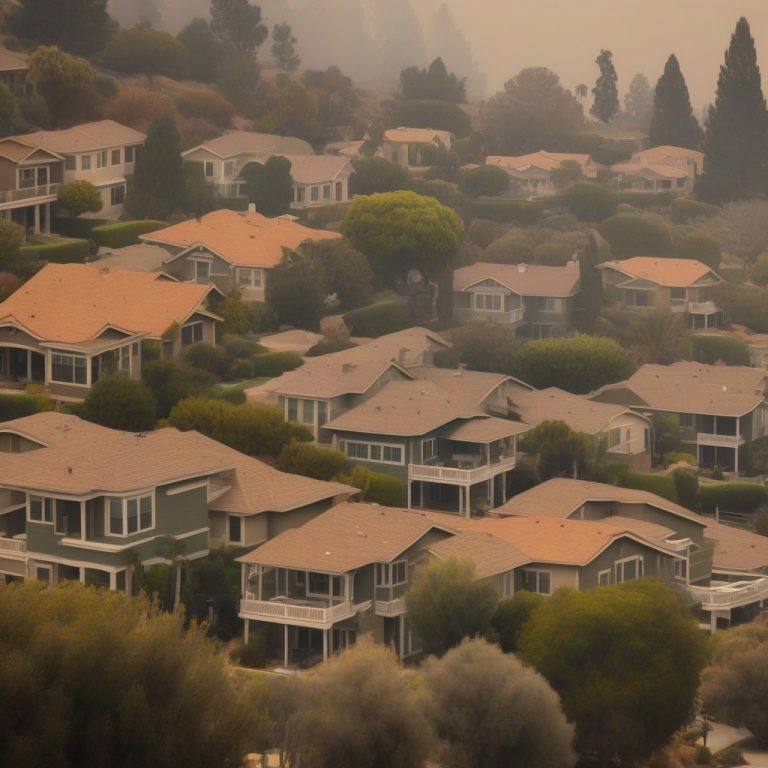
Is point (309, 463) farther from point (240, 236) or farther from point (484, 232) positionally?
point (484, 232)

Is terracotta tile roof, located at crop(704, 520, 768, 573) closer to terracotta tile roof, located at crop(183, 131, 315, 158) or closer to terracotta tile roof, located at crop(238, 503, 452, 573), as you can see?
terracotta tile roof, located at crop(238, 503, 452, 573)

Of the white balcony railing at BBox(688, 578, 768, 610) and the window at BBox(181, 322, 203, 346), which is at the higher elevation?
the window at BBox(181, 322, 203, 346)

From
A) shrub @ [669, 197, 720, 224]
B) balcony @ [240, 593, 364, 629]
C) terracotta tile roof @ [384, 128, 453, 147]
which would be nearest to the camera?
balcony @ [240, 593, 364, 629]

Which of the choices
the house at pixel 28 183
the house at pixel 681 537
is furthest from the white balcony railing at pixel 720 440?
the house at pixel 28 183

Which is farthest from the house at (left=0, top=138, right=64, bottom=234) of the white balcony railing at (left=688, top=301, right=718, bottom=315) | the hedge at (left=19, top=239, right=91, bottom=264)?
the white balcony railing at (left=688, top=301, right=718, bottom=315)

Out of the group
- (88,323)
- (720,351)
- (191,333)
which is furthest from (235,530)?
(720,351)

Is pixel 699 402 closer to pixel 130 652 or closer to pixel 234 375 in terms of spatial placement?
pixel 234 375

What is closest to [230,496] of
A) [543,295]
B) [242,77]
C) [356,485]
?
[356,485]
